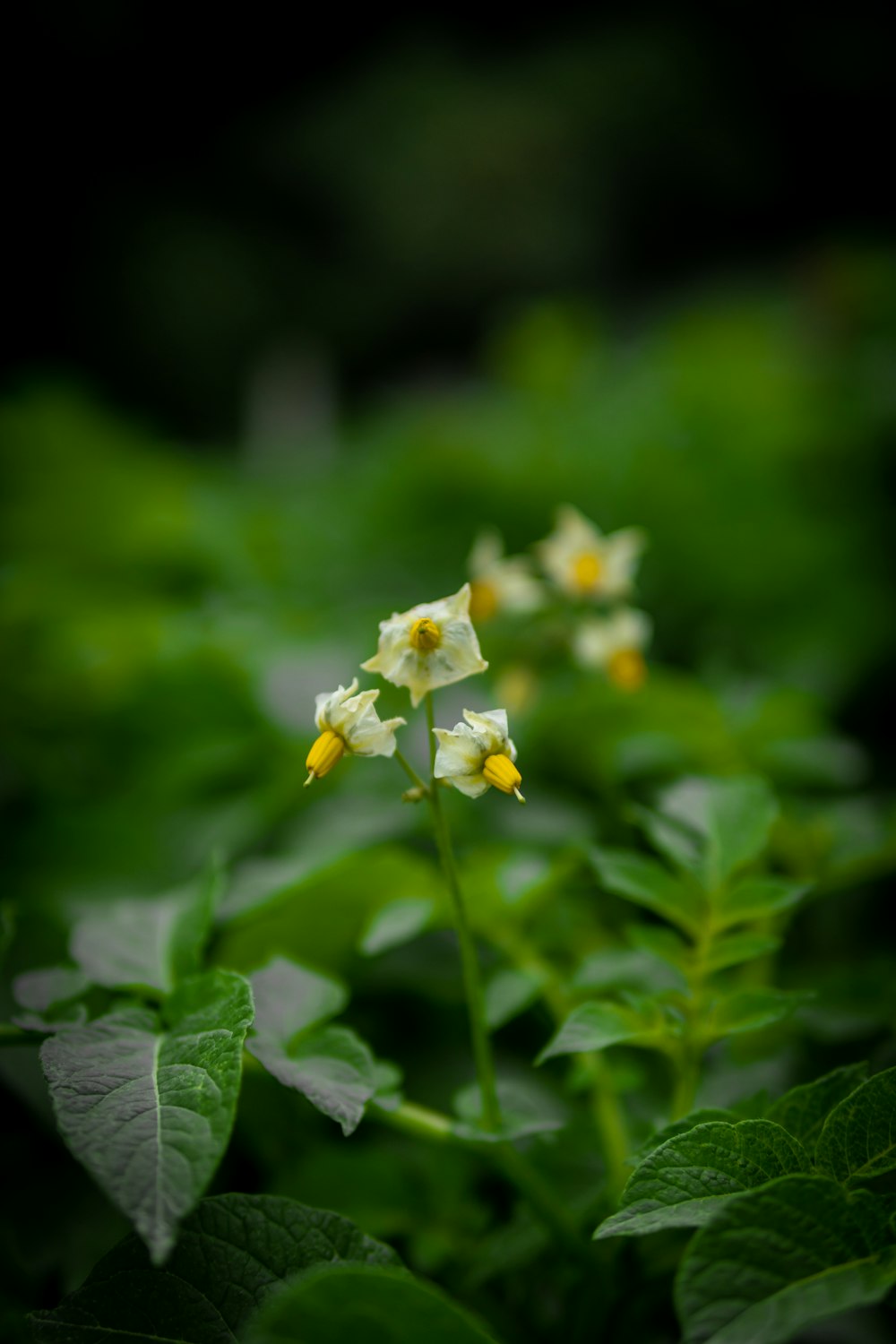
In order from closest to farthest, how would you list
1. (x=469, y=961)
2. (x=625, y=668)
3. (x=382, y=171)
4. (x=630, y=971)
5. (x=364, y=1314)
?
(x=364, y=1314), (x=469, y=961), (x=630, y=971), (x=625, y=668), (x=382, y=171)

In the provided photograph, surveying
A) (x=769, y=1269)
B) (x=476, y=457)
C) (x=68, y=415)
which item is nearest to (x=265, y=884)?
(x=769, y=1269)

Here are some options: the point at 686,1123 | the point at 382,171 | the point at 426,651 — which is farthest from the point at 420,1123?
the point at 382,171

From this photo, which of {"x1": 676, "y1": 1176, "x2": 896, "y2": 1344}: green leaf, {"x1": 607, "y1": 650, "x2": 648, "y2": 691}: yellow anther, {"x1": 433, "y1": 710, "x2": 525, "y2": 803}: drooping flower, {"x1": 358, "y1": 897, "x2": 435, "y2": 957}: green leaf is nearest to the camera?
{"x1": 676, "y1": 1176, "x2": 896, "y2": 1344}: green leaf

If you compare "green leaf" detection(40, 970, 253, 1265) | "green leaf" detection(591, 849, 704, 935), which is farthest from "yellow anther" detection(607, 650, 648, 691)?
"green leaf" detection(40, 970, 253, 1265)

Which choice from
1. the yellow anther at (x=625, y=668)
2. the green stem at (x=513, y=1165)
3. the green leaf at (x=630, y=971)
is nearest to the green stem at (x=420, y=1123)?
the green stem at (x=513, y=1165)

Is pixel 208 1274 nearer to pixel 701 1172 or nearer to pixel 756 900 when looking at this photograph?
pixel 701 1172

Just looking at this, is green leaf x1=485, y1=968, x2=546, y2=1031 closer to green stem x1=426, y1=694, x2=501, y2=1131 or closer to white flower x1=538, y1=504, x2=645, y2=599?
green stem x1=426, y1=694, x2=501, y2=1131
